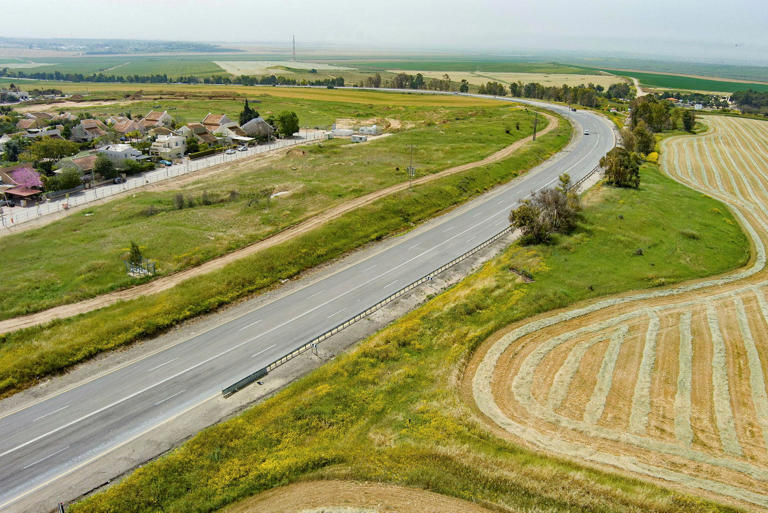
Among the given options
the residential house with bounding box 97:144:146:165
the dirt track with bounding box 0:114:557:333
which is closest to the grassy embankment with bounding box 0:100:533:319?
the dirt track with bounding box 0:114:557:333

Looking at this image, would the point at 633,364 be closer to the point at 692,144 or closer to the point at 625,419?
the point at 625,419

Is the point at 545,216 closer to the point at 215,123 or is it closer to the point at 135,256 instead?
the point at 135,256

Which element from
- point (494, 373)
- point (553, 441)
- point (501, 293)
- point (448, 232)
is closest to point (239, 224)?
point (448, 232)

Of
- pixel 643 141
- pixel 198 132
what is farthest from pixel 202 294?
pixel 643 141

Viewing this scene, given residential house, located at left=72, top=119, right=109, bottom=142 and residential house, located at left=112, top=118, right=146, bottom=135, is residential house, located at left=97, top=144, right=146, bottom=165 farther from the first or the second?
residential house, located at left=72, top=119, right=109, bottom=142

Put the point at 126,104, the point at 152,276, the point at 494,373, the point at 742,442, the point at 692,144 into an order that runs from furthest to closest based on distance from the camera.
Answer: the point at 126,104 < the point at 692,144 < the point at 152,276 < the point at 494,373 < the point at 742,442
